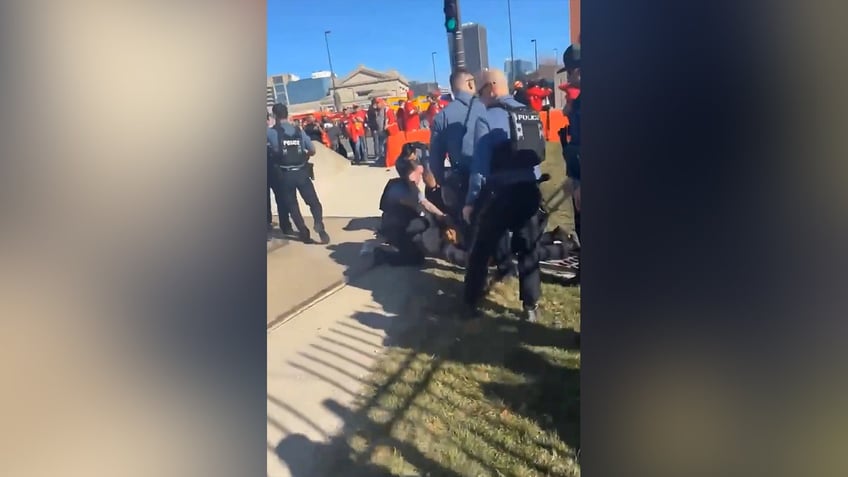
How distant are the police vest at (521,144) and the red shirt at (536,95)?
0.02m

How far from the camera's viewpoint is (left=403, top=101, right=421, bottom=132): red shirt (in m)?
1.53

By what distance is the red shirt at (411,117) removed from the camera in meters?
1.53

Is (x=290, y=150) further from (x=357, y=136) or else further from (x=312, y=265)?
(x=312, y=265)

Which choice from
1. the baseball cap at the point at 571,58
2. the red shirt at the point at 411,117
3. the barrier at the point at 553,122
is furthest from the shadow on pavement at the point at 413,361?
the baseball cap at the point at 571,58

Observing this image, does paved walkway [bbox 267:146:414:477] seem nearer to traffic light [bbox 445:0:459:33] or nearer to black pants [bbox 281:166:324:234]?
black pants [bbox 281:166:324:234]

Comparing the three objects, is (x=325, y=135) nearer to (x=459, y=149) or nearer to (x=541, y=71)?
(x=459, y=149)

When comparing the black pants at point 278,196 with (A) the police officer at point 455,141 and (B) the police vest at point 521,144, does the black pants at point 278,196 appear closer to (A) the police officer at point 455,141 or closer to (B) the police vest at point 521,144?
(A) the police officer at point 455,141
